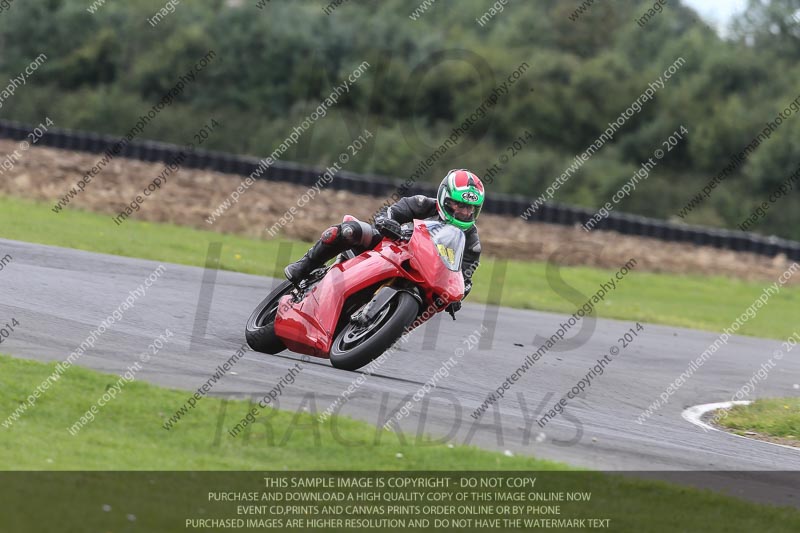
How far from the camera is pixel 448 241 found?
991 centimetres

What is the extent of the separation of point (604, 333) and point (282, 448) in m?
9.99

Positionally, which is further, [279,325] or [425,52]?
[425,52]

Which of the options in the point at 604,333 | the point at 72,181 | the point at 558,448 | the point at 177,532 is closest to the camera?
the point at 177,532

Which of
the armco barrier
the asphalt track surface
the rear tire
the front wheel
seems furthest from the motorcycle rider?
the armco barrier

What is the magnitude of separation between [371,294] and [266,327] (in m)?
1.00

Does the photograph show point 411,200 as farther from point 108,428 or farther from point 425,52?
point 425,52

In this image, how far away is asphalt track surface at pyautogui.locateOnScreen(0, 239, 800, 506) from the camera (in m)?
8.52

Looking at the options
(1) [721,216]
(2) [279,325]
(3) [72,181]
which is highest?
(1) [721,216]

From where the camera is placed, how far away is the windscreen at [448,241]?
9.87 m

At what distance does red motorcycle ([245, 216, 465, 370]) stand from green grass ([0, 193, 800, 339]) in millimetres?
6641

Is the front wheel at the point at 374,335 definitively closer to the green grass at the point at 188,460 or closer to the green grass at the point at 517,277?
the green grass at the point at 188,460

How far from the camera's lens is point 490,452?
7.93m

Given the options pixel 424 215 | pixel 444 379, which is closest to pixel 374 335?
pixel 444 379

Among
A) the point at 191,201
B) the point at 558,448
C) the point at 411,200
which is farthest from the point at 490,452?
the point at 191,201
